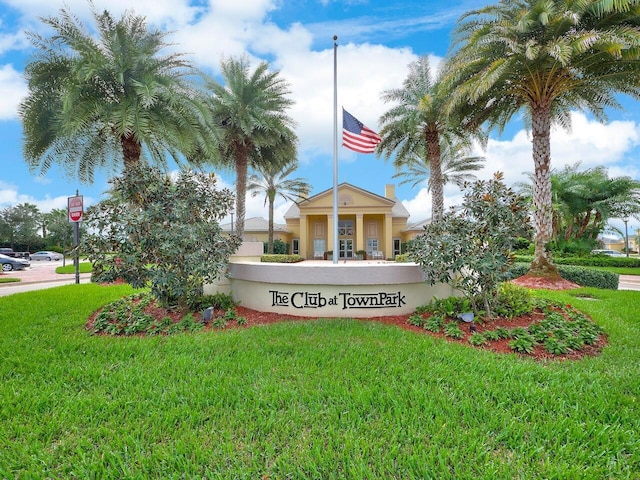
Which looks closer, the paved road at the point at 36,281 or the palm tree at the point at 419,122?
the paved road at the point at 36,281

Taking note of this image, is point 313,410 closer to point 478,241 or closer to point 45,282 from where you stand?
point 478,241

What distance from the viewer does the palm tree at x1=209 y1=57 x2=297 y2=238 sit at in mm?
18594

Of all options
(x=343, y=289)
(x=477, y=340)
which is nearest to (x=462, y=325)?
(x=477, y=340)

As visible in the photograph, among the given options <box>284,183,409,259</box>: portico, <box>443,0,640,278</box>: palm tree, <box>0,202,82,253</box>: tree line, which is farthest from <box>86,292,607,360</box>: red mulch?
<box>0,202,82,253</box>: tree line

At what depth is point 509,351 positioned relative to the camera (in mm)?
5141

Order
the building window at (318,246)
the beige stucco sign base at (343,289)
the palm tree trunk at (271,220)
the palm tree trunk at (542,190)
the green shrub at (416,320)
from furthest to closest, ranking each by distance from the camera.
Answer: the building window at (318,246)
the palm tree trunk at (271,220)
the palm tree trunk at (542,190)
the beige stucco sign base at (343,289)
the green shrub at (416,320)

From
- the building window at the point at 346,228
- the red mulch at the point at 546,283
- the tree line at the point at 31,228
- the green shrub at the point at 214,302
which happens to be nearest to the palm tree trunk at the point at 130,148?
the green shrub at the point at 214,302

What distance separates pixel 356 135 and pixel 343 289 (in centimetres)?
425

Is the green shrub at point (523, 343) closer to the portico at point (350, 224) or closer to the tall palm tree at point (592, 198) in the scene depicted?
the tall palm tree at point (592, 198)

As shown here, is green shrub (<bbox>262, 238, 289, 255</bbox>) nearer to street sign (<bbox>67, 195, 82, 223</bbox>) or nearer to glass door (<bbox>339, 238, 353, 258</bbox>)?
glass door (<bbox>339, 238, 353, 258</bbox>)

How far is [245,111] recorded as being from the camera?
723 inches

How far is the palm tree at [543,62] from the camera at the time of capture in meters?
10.4

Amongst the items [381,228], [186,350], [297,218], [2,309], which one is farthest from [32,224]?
[186,350]

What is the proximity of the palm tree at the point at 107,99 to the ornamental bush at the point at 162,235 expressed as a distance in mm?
5163
